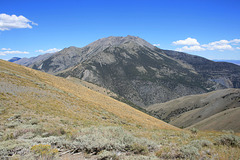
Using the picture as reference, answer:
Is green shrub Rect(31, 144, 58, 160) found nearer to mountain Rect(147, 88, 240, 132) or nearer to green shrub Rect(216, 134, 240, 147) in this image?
green shrub Rect(216, 134, 240, 147)

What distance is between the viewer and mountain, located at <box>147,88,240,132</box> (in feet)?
149

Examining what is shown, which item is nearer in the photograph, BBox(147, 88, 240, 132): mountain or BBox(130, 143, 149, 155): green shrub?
BBox(130, 143, 149, 155): green shrub

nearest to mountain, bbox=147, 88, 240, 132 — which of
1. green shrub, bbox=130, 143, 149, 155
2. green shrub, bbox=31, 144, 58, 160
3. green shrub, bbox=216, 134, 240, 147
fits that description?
green shrub, bbox=216, 134, 240, 147

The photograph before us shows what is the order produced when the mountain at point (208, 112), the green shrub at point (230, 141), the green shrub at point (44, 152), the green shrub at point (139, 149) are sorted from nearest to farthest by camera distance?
the green shrub at point (44, 152) → the green shrub at point (139, 149) → the green shrub at point (230, 141) → the mountain at point (208, 112)

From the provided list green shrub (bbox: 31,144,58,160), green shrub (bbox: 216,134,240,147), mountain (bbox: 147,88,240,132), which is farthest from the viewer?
mountain (bbox: 147,88,240,132)

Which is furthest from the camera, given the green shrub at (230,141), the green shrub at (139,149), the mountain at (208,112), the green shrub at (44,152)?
the mountain at (208,112)

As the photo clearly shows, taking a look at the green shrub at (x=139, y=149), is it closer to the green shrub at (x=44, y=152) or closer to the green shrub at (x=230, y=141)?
the green shrub at (x=44, y=152)

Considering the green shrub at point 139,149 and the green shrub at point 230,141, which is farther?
the green shrub at point 230,141

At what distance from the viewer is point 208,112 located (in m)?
82.6

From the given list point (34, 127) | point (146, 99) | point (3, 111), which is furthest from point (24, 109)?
point (146, 99)

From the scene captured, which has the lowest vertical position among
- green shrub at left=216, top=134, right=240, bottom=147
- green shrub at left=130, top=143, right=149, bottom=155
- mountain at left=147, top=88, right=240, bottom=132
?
mountain at left=147, top=88, right=240, bottom=132

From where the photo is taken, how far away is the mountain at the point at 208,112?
45.6 metres

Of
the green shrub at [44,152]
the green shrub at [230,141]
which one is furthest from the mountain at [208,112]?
the green shrub at [44,152]

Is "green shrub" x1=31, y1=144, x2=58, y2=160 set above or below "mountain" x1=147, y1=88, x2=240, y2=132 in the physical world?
above
